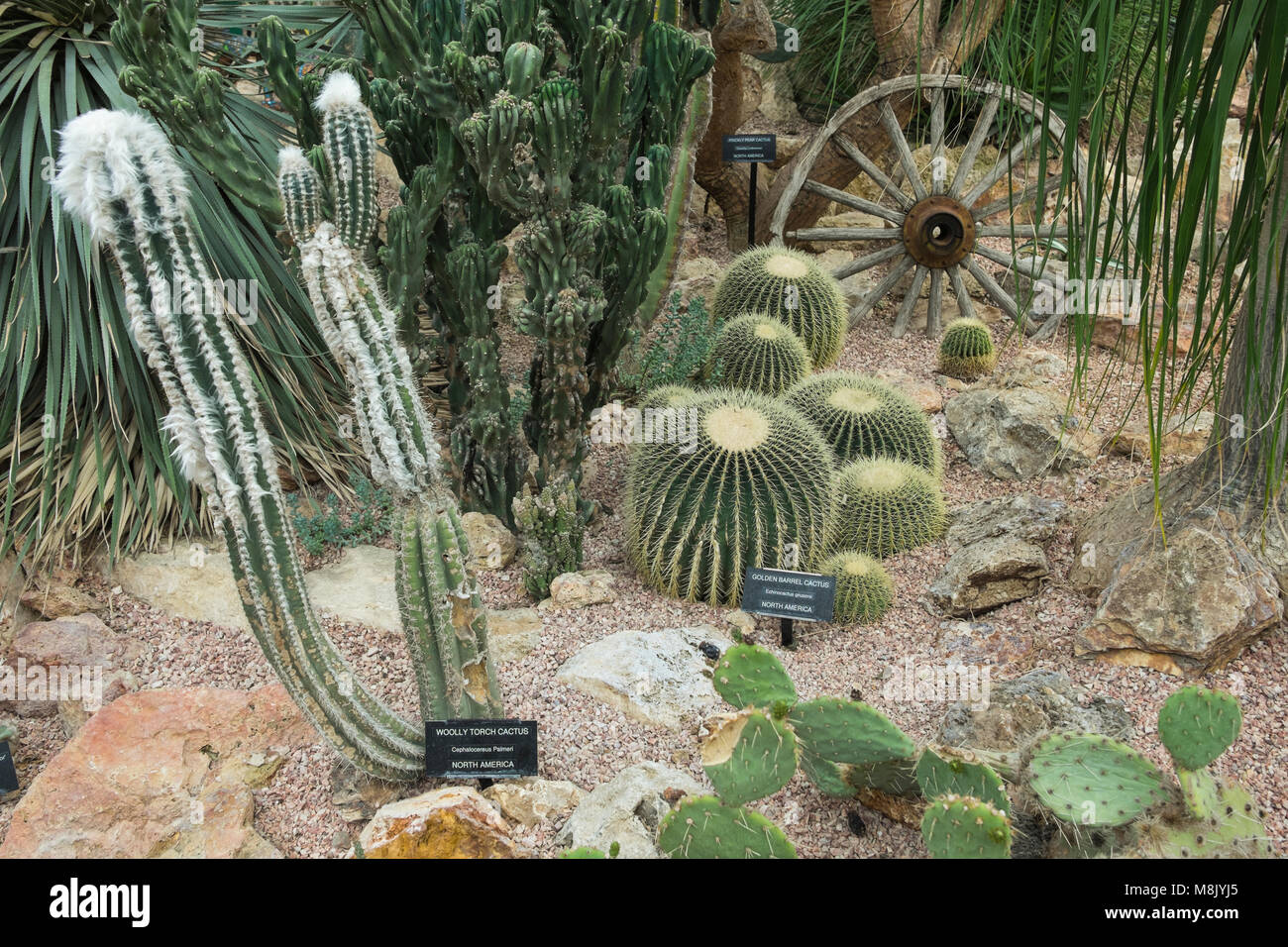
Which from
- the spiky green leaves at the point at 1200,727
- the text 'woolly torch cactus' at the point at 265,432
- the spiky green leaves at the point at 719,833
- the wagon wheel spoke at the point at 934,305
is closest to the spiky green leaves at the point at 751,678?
the spiky green leaves at the point at 719,833

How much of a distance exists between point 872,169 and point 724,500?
319cm

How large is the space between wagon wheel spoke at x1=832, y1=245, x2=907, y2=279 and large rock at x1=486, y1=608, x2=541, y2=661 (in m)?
3.33

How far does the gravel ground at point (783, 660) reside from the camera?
8.27 feet

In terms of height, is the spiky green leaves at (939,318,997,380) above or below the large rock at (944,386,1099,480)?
above

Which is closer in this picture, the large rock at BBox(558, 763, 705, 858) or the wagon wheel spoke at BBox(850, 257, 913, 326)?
the large rock at BBox(558, 763, 705, 858)

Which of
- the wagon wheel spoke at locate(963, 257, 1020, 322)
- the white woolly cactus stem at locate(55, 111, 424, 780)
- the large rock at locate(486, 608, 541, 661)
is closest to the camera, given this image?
the white woolly cactus stem at locate(55, 111, 424, 780)

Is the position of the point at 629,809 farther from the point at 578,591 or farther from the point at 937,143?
the point at 937,143

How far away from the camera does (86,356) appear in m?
3.66

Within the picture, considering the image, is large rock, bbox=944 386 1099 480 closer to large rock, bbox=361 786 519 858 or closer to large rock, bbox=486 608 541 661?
large rock, bbox=486 608 541 661

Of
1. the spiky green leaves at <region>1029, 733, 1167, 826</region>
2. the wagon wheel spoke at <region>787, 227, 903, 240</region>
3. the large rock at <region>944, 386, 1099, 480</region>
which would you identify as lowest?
the spiky green leaves at <region>1029, 733, 1167, 826</region>

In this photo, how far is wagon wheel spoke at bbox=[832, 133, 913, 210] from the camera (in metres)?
5.82

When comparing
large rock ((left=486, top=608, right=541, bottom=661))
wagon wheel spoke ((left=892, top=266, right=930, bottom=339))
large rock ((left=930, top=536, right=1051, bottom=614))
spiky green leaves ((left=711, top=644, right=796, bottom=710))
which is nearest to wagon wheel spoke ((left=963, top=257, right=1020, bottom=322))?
wagon wheel spoke ((left=892, top=266, right=930, bottom=339))

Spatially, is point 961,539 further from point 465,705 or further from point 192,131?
point 192,131

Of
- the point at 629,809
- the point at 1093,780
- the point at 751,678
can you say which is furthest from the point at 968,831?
the point at 629,809
